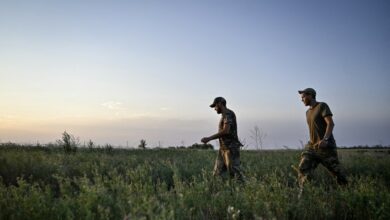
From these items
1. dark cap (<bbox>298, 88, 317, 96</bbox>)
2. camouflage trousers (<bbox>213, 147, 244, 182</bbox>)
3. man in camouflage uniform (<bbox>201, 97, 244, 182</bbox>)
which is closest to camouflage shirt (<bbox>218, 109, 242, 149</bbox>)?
man in camouflage uniform (<bbox>201, 97, 244, 182</bbox>)

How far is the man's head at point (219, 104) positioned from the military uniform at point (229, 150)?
0.48ft

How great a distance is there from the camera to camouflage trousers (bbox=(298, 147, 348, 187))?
7.15 m

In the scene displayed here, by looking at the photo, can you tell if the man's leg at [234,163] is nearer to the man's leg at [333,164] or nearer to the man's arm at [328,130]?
the man's leg at [333,164]

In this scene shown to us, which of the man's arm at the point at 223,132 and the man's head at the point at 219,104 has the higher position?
the man's head at the point at 219,104

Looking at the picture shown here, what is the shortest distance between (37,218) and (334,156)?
5.26 meters

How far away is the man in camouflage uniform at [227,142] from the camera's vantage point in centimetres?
828

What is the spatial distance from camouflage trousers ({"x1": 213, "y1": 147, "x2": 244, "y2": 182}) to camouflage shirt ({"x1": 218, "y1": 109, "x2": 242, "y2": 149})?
0.36 ft

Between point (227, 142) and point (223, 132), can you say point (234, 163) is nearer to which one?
point (227, 142)

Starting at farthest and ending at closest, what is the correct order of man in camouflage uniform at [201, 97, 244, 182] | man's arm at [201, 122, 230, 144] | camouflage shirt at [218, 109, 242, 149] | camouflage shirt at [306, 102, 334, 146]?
camouflage shirt at [218, 109, 242, 149]
man in camouflage uniform at [201, 97, 244, 182]
man's arm at [201, 122, 230, 144]
camouflage shirt at [306, 102, 334, 146]

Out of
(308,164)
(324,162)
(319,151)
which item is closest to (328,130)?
(319,151)

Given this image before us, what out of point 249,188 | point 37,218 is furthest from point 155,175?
point 37,218

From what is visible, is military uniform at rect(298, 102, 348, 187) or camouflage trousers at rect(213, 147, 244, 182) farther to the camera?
camouflage trousers at rect(213, 147, 244, 182)

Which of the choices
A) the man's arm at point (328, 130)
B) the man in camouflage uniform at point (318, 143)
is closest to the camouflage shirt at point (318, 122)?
the man in camouflage uniform at point (318, 143)

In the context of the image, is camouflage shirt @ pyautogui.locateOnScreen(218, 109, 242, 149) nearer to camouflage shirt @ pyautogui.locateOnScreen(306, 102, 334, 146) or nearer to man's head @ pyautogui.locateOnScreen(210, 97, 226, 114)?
man's head @ pyautogui.locateOnScreen(210, 97, 226, 114)
